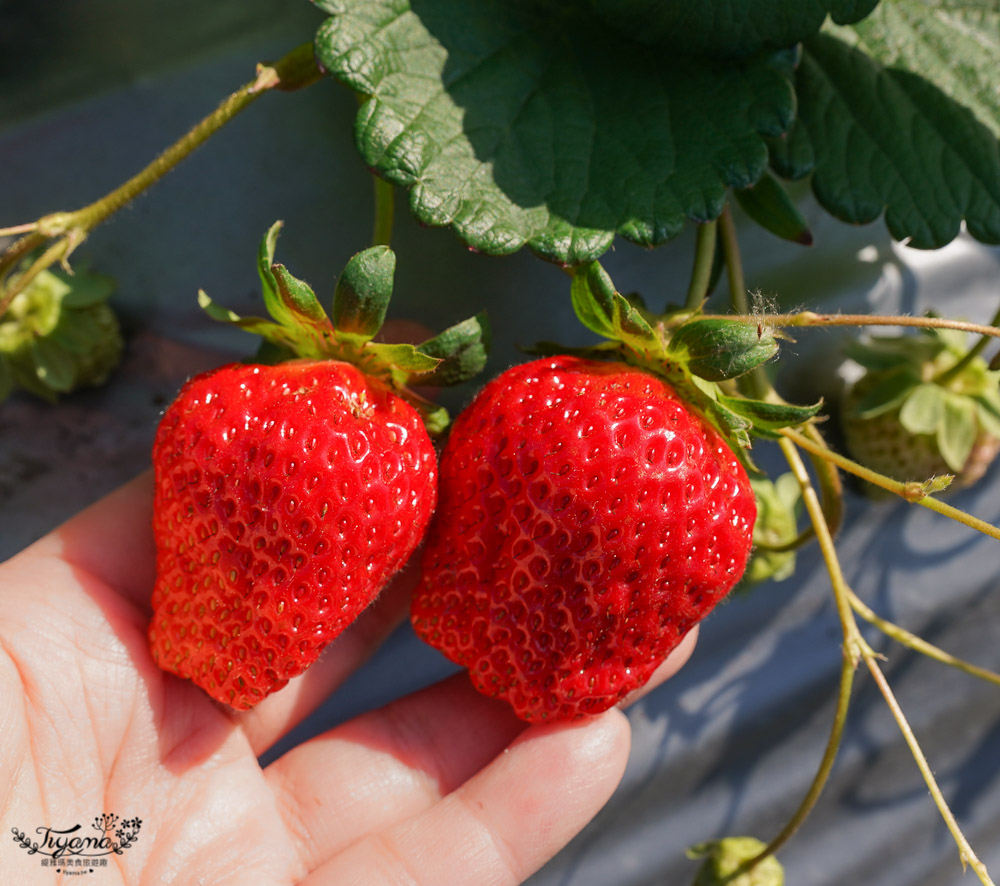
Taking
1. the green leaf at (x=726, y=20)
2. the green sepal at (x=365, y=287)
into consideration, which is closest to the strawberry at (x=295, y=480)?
the green sepal at (x=365, y=287)

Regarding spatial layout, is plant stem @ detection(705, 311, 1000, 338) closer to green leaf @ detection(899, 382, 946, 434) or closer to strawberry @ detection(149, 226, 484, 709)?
strawberry @ detection(149, 226, 484, 709)

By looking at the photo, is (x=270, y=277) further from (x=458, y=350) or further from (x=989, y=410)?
(x=989, y=410)

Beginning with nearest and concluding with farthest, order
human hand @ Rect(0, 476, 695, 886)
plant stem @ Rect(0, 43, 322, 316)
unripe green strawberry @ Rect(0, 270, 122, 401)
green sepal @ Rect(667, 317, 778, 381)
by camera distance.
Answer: green sepal @ Rect(667, 317, 778, 381)
plant stem @ Rect(0, 43, 322, 316)
human hand @ Rect(0, 476, 695, 886)
unripe green strawberry @ Rect(0, 270, 122, 401)

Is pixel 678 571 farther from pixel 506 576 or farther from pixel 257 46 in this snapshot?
pixel 257 46

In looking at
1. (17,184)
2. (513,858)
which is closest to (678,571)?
(513,858)

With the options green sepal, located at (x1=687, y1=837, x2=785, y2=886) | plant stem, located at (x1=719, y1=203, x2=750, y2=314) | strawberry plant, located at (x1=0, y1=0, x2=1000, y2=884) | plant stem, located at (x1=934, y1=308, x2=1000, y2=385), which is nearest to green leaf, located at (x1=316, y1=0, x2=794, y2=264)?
strawberry plant, located at (x1=0, y1=0, x2=1000, y2=884)

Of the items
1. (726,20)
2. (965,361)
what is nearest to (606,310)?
Result: (726,20)
